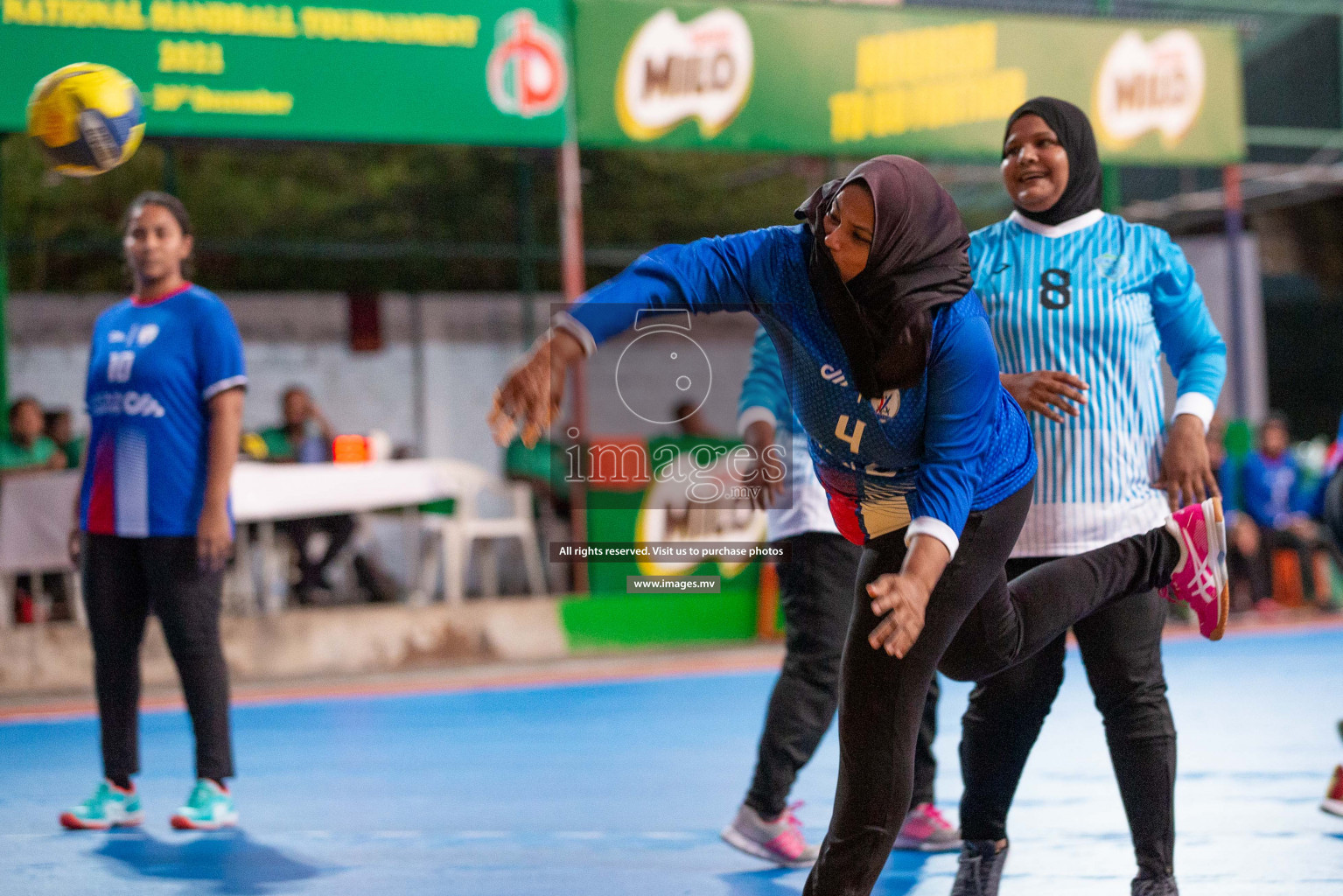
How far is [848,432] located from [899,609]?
42 centimetres

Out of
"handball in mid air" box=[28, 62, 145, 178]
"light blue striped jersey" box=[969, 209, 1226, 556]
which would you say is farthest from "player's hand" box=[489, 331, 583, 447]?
"handball in mid air" box=[28, 62, 145, 178]

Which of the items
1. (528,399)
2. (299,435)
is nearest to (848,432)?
(528,399)

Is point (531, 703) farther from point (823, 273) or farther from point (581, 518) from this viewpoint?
point (823, 273)

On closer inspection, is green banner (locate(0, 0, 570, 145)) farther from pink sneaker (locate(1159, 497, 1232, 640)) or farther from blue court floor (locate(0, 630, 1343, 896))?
pink sneaker (locate(1159, 497, 1232, 640))

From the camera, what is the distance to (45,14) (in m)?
9.16

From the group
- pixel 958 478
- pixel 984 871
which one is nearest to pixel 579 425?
pixel 984 871

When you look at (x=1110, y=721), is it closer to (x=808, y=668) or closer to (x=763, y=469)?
(x=808, y=668)

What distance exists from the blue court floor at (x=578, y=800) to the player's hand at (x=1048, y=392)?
4.23ft

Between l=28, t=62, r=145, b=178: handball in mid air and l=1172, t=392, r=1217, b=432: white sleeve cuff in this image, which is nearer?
l=1172, t=392, r=1217, b=432: white sleeve cuff

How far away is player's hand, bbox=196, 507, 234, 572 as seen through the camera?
4.83 meters

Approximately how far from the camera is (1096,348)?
3662 mm

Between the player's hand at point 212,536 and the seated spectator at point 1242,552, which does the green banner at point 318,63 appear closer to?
the player's hand at point 212,536

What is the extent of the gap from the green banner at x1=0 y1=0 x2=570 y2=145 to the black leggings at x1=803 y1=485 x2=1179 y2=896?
24.6 feet

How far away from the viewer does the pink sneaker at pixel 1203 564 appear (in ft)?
11.7
